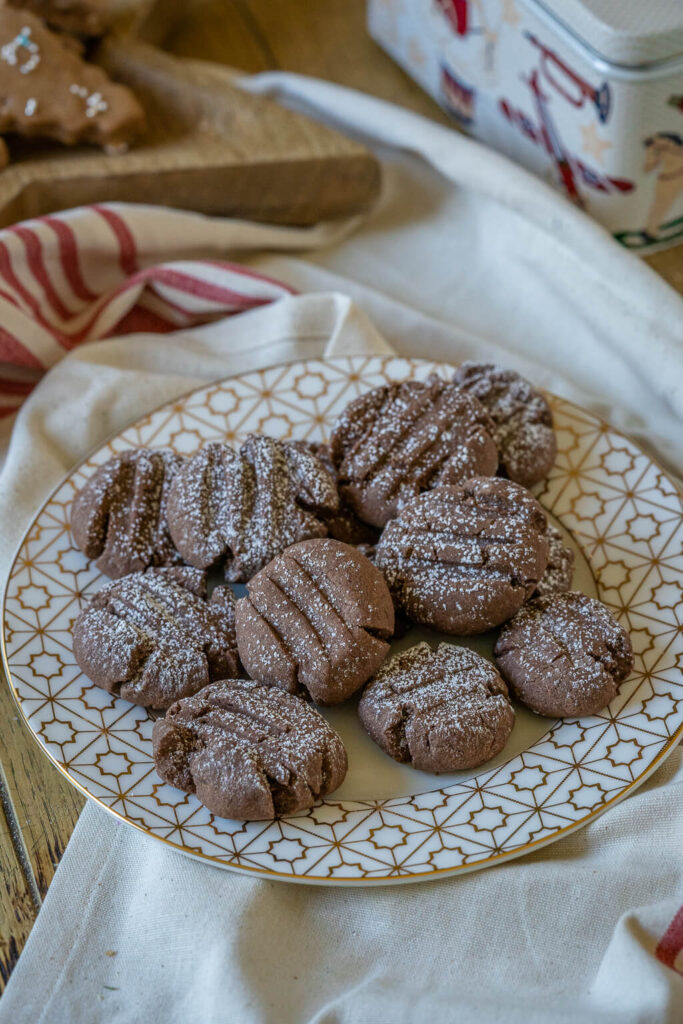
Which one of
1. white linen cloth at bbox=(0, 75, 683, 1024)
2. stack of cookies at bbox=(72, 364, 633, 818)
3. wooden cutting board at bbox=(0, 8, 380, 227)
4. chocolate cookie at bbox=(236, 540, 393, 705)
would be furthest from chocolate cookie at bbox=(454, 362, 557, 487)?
wooden cutting board at bbox=(0, 8, 380, 227)

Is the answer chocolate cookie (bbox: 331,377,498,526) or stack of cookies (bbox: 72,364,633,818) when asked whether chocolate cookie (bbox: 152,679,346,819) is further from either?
chocolate cookie (bbox: 331,377,498,526)

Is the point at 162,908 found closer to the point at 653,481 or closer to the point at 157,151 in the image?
the point at 653,481

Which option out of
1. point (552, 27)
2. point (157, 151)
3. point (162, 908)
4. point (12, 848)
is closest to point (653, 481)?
point (552, 27)

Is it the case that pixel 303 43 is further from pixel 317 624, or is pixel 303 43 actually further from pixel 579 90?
pixel 317 624

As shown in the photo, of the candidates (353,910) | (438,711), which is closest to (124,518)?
(438,711)

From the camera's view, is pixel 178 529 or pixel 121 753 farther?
pixel 178 529

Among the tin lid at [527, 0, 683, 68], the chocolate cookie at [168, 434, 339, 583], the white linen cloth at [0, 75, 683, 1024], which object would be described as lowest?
the white linen cloth at [0, 75, 683, 1024]
